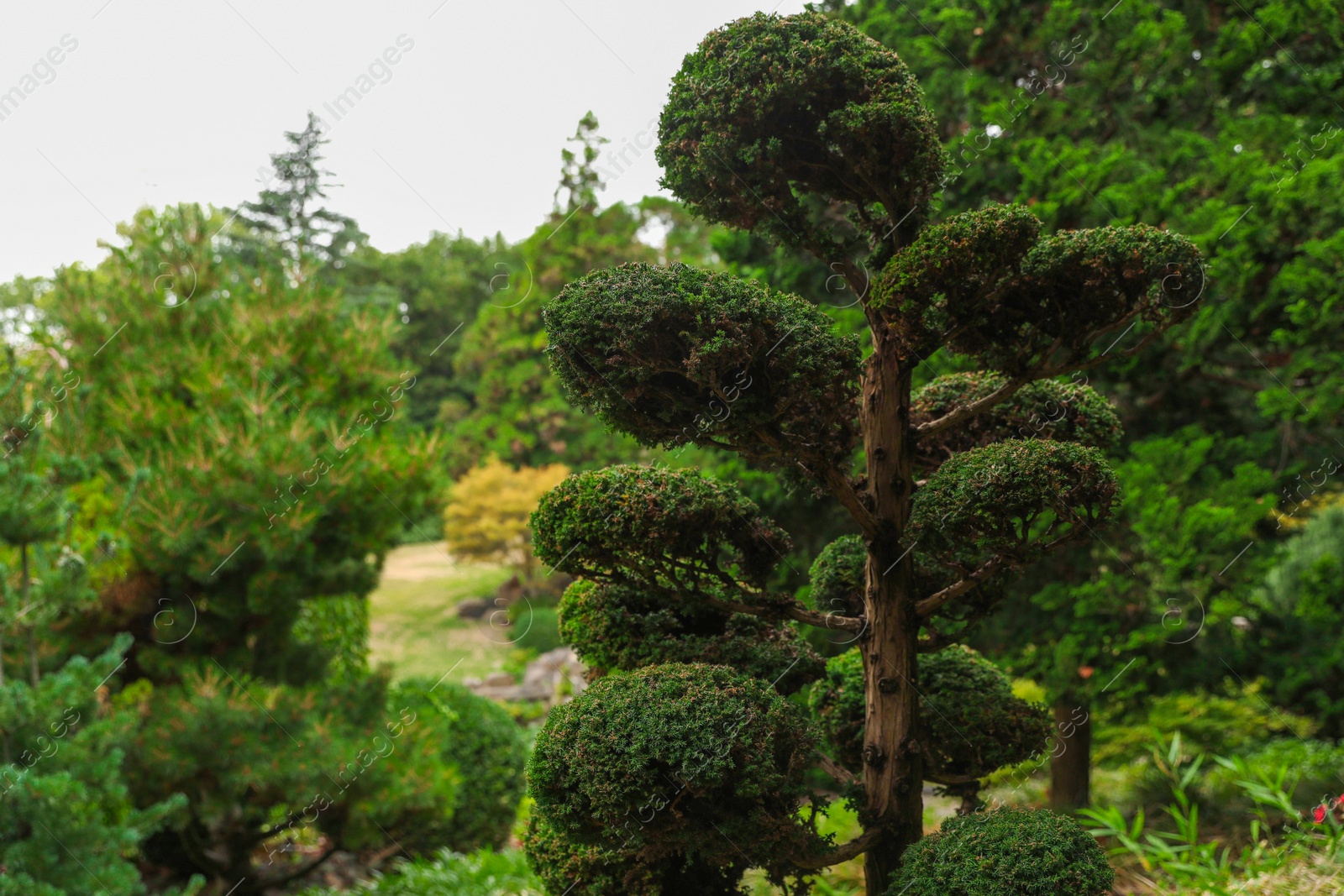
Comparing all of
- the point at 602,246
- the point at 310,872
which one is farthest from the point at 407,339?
the point at 310,872

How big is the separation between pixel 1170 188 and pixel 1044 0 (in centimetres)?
172

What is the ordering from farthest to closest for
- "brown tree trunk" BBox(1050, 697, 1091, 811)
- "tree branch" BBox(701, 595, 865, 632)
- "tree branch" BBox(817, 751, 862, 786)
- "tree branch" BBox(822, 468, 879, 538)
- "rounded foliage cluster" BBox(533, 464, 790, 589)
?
"brown tree trunk" BBox(1050, 697, 1091, 811) < "tree branch" BBox(817, 751, 862, 786) < "tree branch" BBox(701, 595, 865, 632) < "tree branch" BBox(822, 468, 879, 538) < "rounded foliage cluster" BBox(533, 464, 790, 589)

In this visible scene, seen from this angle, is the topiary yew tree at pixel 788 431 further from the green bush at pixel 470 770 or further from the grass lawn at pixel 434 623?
the grass lawn at pixel 434 623

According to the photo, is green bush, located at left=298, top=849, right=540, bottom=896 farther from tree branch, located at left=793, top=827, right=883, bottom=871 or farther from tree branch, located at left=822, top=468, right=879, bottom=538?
tree branch, located at left=822, top=468, right=879, bottom=538

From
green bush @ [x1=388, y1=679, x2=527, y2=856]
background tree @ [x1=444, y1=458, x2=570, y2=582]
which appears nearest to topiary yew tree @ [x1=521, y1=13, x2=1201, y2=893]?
green bush @ [x1=388, y1=679, x2=527, y2=856]

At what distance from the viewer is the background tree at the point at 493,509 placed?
45.1 feet

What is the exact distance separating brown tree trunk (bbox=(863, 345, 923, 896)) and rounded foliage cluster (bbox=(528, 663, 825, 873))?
358mm

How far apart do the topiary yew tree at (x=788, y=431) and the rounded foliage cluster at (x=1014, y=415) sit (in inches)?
0.5

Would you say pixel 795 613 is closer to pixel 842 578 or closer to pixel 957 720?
pixel 842 578

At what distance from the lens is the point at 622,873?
312cm

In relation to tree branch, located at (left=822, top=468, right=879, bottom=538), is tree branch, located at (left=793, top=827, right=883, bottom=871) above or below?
below

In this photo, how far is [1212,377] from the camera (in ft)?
20.0

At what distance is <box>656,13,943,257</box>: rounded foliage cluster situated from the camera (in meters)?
2.71

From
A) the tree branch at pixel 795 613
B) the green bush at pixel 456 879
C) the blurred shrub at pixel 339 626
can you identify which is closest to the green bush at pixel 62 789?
the green bush at pixel 456 879
